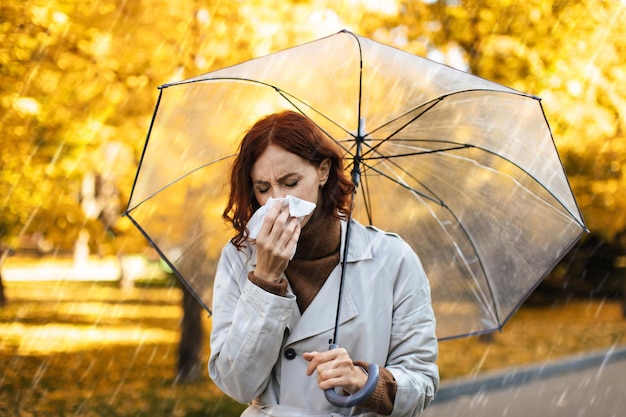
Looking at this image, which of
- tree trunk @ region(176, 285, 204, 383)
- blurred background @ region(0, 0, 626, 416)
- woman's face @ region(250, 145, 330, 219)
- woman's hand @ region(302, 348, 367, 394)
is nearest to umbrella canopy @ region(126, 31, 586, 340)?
woman's face @ region(250, 145, 330, 219)

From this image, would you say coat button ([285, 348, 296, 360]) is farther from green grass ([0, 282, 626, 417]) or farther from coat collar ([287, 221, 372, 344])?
green grass ([0, 282, 626, 417])

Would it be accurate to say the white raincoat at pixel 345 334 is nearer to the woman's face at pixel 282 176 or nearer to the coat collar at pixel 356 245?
the coat collar at pixel 356 245

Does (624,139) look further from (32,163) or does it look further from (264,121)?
(264,121)

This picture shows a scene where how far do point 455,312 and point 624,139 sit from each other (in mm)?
9668

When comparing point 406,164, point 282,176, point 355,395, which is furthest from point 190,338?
point 355,395

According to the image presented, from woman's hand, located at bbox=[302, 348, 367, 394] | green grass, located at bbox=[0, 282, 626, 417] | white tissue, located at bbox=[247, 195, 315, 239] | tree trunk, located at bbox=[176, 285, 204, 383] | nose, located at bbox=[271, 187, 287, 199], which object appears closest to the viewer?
woman's hand, located at bbox=[302, 348, 367, 394]

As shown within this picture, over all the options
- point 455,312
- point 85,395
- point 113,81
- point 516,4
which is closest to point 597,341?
point 516,4

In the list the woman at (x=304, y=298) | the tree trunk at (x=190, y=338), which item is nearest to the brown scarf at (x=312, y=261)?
the woman at (x=304, y=298)

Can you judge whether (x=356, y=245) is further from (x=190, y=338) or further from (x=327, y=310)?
(x=190, y=338)

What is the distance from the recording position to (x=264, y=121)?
107 inches

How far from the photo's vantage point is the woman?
8.09 ft

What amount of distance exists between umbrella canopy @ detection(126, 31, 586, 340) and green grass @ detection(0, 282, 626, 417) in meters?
5.01

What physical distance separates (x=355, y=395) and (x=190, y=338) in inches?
357

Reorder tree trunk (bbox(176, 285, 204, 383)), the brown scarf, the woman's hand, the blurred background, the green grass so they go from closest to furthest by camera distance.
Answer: the woman's hand < the brown scarf < the blurred background < the green grass < tree trunk (bbox(176, 285, 204, 383))
